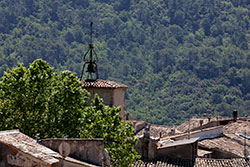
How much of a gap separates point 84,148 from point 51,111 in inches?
219

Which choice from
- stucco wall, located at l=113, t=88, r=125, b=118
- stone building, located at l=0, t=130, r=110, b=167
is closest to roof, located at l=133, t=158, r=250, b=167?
stucco wall, located at l=113, t=88, r=125, b=118

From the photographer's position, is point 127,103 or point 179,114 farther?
point 127,103

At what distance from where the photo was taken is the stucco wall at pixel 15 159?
16.2m

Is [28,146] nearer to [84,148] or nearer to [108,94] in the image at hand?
[84,148]

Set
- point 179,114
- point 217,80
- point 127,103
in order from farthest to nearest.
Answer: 1. point 217,80
2. point 127,103
3. point 179,114

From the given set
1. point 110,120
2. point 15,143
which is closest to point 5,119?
point 110,120

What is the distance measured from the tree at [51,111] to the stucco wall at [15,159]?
21.6 ft

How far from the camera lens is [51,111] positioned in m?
24.1

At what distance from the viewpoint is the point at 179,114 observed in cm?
15788

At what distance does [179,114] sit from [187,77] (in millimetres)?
35959

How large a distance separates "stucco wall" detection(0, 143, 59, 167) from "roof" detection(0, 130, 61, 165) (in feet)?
0.27

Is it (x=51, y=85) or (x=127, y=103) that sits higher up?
(x=51, y=85)

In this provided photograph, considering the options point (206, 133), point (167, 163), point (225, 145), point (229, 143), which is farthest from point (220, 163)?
point (206, 133)

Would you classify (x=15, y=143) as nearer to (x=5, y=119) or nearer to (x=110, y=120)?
(x=5, y=119)
